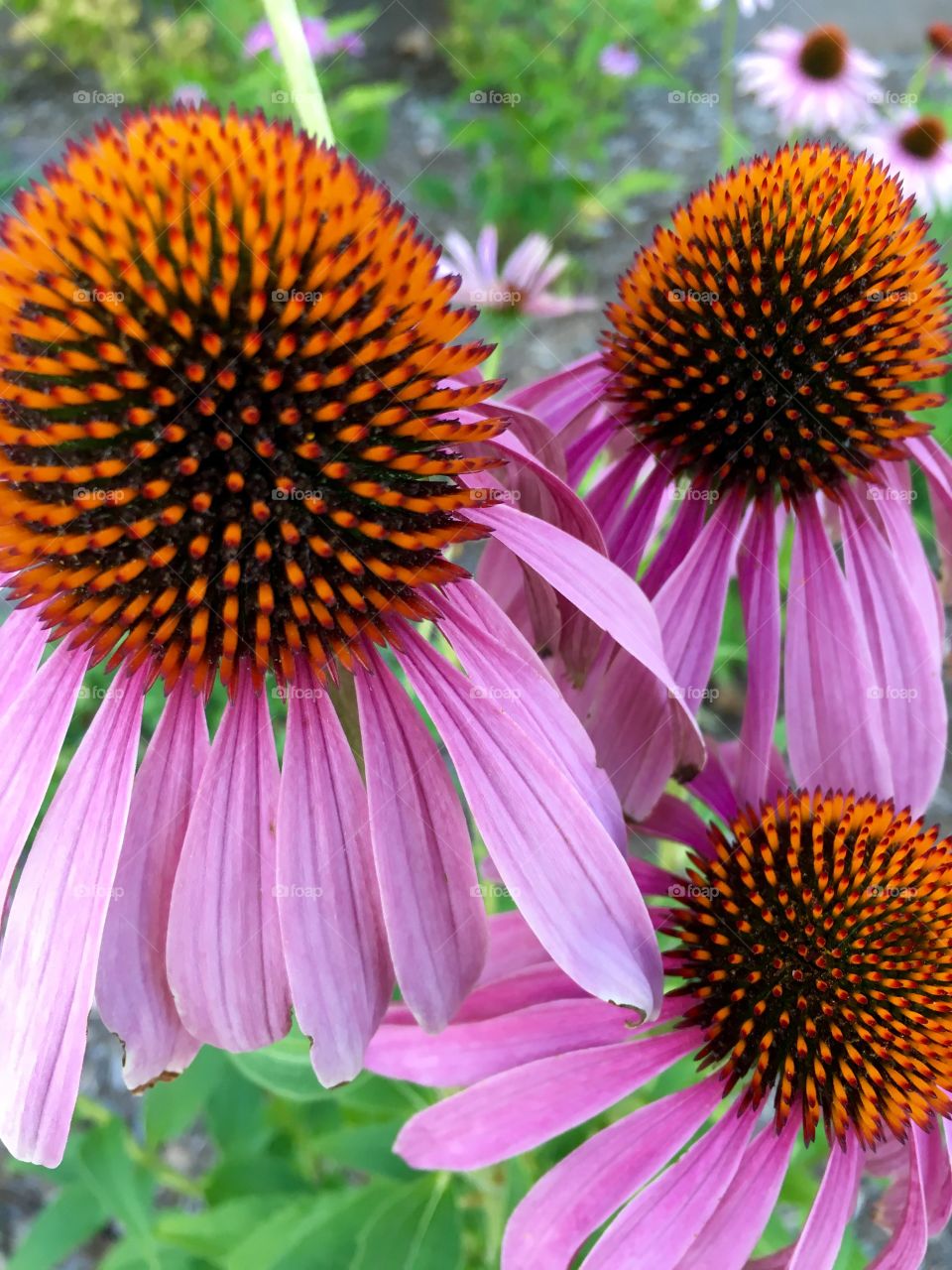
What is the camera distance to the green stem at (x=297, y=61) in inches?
34.1

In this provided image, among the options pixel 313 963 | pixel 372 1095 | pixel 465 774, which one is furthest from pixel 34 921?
pixel 372 1095

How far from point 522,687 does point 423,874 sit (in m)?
0.15

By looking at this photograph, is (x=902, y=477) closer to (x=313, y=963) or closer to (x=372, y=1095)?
(x=313, y=963)

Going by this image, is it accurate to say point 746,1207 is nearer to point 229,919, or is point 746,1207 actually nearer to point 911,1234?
point 911,1234

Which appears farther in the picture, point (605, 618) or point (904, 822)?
point (904, 822)

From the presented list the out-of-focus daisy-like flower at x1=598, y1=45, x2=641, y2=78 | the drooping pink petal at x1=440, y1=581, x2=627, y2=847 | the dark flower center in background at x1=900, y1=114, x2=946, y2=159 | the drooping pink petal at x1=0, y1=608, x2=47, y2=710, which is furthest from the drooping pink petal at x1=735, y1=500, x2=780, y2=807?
the out-of-focus daisy-like flower at x1=598, y1=45, x2=641, y2=78

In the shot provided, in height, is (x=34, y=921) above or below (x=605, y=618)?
below

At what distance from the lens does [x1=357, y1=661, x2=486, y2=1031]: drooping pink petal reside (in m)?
0.69

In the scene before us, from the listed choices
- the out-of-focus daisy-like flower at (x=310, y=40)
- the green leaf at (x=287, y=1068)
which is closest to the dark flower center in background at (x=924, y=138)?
the out-of-focus daisy-like flower at (x=310, y=40)

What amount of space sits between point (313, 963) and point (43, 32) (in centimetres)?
378

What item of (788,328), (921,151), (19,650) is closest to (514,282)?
(921,151)

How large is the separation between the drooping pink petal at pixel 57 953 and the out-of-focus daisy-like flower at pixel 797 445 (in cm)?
38

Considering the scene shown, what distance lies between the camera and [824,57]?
2422mm

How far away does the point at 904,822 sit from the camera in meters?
0.86
